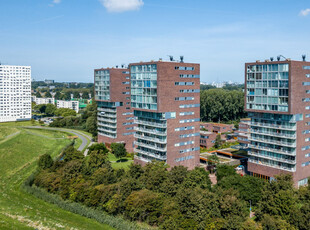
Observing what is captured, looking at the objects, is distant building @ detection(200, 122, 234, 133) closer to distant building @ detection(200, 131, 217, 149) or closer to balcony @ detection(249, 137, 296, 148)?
distant building @ detection(200, 131, 217, 149)

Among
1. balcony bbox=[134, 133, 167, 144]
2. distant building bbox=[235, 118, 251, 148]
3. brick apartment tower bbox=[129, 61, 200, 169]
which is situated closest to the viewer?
brick apartment tower bbox=[129, 61, 200, 169]

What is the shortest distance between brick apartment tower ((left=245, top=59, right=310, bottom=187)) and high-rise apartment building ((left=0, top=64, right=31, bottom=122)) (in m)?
148

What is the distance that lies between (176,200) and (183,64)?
33225 mm

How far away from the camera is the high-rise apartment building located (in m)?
171

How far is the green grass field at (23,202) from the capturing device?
48.0 meters

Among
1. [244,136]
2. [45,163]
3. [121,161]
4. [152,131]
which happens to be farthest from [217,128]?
[45,163]

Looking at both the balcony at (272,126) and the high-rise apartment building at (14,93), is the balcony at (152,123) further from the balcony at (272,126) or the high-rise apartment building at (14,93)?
the high-rise apartment building at (14,93)

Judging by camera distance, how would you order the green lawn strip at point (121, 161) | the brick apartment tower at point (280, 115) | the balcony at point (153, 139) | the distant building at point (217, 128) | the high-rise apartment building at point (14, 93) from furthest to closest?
the high-rise apartment building at point (14, 93) → the distant building at point (217, 128) → the green lawn strip at point (121, 161) → the balcony at point (153, 139) → the brick apartment tower at point (280, 115)

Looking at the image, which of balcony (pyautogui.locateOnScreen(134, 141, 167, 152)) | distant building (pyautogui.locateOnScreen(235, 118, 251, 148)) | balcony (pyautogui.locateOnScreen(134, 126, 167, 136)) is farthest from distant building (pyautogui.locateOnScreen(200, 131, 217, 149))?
balcony (pyautogui.locateOnScreen(134, 126, 167, 136))

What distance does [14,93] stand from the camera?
17438 centimetres

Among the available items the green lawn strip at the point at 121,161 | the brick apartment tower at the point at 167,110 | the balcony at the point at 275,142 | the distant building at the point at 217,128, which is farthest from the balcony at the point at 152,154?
the distant building at the point at 217,128

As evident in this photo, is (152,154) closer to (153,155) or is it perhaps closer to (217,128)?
(153,155)

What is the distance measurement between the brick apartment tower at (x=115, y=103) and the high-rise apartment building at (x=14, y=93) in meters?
95.1

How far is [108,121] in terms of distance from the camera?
99.4 meters
